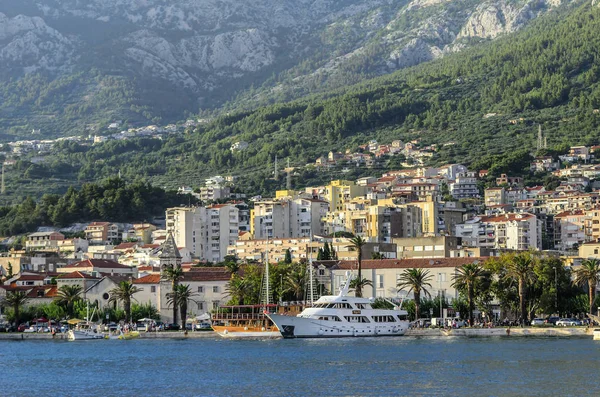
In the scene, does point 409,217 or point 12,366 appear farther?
point 409,217

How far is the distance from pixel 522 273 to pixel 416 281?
9.00 meters

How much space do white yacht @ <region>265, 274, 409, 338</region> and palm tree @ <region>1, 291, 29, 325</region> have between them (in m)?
25.3

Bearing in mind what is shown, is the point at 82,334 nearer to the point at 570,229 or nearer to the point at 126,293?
the point at 126,293

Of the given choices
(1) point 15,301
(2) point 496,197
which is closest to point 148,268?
(1) point 15,301

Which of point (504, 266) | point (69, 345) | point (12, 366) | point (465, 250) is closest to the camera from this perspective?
point (12, 366)

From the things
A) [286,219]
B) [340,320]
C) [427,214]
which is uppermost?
[427,214]

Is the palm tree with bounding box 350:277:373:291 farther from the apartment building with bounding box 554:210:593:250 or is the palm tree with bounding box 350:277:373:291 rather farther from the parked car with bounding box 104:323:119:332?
the apartment building with bounding box 554:210:593:250

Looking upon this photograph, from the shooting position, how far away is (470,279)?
108 metres

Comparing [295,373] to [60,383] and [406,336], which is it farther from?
[406,336]

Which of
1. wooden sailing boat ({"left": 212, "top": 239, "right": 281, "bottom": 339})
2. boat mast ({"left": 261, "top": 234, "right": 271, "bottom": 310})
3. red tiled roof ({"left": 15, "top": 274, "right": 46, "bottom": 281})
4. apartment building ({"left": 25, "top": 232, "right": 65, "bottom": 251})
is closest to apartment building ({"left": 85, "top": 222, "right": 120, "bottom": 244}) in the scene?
apartment building ({"left": 25, "top": 232, "right": 65, "bottom": 251})

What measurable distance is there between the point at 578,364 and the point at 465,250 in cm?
6208

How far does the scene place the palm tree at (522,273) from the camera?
10569 centimetres

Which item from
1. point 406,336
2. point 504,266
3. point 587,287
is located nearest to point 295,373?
point 406,336

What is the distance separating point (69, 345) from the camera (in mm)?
104562
